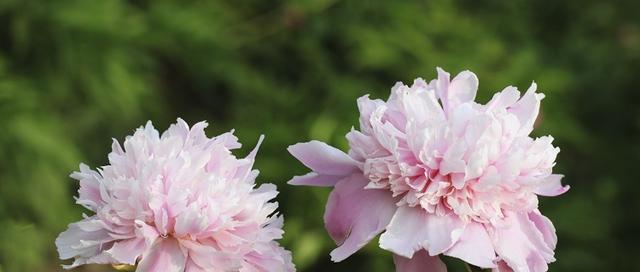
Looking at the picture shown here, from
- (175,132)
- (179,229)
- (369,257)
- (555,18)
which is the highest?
(555,18)

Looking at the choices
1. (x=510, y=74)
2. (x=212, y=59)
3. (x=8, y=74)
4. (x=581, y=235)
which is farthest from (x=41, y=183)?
(x=581, y=235)

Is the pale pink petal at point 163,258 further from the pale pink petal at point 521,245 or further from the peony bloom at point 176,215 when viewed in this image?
the pale pink petal at point 521,245

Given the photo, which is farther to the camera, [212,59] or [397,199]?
[212,59]

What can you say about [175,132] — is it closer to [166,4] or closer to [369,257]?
[369,257]

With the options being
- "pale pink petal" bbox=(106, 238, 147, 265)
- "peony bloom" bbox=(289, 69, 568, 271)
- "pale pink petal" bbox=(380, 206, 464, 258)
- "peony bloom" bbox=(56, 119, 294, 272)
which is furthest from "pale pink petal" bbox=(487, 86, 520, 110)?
"pale pink petal" bbox=(106, 238, 147, 265)

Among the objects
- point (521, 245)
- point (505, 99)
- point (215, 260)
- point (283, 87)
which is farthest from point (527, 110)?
point (283, 87)

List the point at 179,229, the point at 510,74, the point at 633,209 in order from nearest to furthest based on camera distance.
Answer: the point at 179,229 → the point at 510,74 → the point at 633,209
